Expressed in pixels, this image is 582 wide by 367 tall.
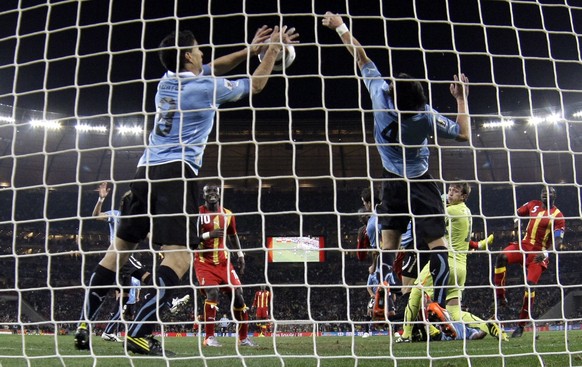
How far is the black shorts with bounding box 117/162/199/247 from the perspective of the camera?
3.77 meters

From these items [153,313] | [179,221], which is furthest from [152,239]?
[153,313]

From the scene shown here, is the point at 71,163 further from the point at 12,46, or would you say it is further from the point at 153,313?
the point at 153,313

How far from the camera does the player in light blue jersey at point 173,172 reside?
149 inches

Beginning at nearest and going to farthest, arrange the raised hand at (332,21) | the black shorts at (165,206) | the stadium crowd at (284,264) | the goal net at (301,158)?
the black shorts at (165,206) < the raised hand at (332,21) < the goal net at (301,158) < the stadium crowd at (284,264)

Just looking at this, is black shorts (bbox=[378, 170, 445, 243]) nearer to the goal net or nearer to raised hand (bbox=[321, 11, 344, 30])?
raised hand (bbox=[321, 11, 344, 30])

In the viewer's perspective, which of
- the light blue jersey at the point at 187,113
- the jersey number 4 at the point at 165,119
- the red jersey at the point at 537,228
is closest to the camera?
the light blue jersey at the point at 187,113

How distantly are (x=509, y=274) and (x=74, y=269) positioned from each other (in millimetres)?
20705

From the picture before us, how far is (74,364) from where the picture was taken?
4172 millimetres

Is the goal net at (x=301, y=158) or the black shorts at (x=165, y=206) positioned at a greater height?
the black shorts at (x=165, y=206)

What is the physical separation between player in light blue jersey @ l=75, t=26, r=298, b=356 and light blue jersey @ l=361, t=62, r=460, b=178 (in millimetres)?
1026

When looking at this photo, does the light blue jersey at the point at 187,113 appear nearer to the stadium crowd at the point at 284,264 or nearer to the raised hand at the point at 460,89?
the raised hand at the point at 460,89

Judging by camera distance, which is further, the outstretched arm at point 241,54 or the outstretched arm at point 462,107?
the outstretched arm at point 462,107

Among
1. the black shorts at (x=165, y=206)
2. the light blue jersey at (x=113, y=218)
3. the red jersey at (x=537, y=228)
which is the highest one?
the black shorts at (x=165, y=206)

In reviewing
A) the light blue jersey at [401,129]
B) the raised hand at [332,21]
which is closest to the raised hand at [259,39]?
the raised hand at [332,21]
